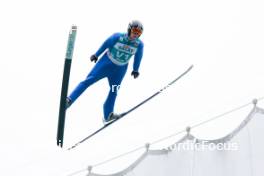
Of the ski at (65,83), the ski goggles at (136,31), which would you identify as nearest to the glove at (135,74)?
the ski goggles at (136,31)

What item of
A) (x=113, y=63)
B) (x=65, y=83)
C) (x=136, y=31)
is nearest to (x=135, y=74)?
(x=113, y=63)

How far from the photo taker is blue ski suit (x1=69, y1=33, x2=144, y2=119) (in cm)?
455

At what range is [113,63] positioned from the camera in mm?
4703

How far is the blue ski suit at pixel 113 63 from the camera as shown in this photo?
4551 mm

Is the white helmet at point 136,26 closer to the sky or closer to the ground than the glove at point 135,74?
closer to the sky

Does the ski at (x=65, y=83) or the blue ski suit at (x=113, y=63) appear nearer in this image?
the ski at (x=65, y=83)

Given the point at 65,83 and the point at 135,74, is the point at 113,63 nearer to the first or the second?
the point at 135,74

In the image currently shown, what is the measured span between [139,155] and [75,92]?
197 cm

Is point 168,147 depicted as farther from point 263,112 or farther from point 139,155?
point 263,112

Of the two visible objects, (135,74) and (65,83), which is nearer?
(65,83)

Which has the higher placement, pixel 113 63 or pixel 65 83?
pixel 113 63

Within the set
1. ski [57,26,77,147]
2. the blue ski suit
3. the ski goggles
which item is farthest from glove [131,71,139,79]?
ski [57,26,77,147]

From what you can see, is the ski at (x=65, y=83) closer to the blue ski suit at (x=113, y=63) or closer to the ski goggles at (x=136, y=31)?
the blue ski suit at (x=113, y=63)

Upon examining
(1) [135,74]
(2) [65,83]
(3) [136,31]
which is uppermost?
(3) [136,31]
